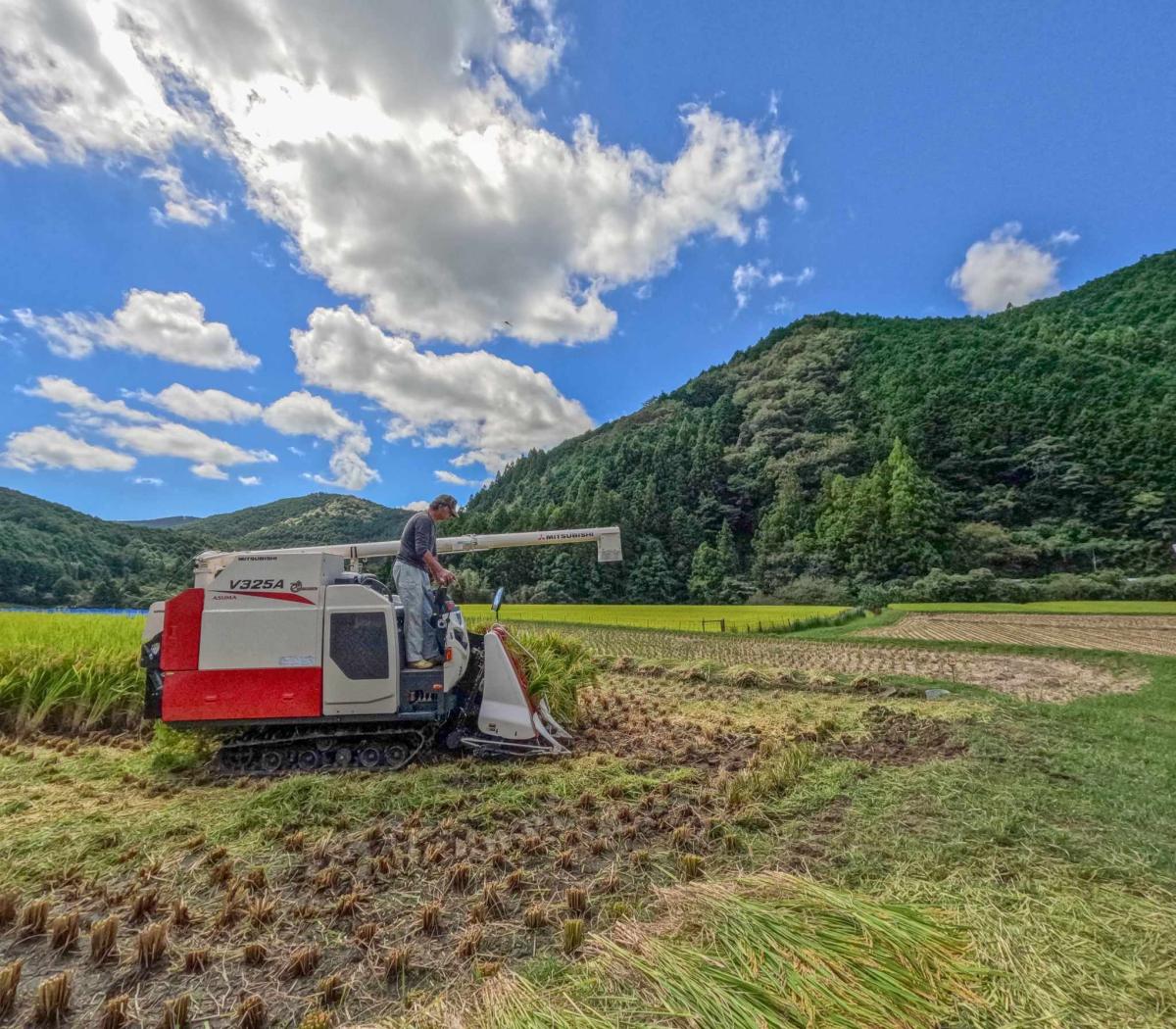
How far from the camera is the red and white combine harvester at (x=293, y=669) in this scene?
5.08 meters

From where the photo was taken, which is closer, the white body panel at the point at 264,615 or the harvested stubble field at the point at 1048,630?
the white body panel at the point at 264,615

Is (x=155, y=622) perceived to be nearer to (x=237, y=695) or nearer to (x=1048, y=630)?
(x=237, y=695)

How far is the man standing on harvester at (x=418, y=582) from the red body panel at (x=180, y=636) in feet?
5.73

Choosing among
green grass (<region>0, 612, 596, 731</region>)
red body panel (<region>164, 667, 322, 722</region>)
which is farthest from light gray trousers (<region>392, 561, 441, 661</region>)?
green grass (<region>0, 612, 596, 731</region>)

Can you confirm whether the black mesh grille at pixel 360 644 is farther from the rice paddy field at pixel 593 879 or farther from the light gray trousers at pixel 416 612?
the rice paddy field at pixel 593 879

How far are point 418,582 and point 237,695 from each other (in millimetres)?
1814

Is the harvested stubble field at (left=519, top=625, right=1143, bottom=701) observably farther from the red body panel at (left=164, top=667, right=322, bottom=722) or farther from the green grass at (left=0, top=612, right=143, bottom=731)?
the green grass at (left=0, top=612, right=143, bottom=731)

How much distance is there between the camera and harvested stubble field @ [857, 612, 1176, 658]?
16.0 m

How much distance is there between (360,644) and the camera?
17.2 feet

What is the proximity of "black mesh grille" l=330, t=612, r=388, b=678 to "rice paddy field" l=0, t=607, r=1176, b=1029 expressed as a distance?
929 mm

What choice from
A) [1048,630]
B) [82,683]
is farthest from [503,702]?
[1048,630]

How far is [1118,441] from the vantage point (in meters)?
51.2

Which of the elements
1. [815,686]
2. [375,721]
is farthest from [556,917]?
[815,686]

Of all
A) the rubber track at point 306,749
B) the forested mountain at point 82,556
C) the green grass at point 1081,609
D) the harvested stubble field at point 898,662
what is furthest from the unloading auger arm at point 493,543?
the green grass at point 1081,609
